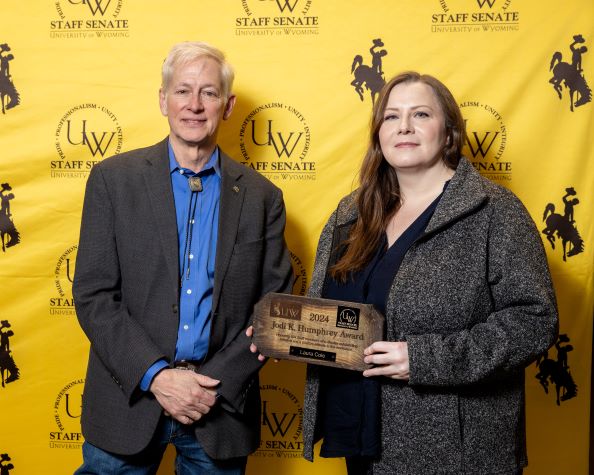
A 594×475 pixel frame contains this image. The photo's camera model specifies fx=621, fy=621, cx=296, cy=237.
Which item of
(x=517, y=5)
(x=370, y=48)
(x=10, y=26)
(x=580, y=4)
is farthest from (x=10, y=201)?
(x=580, y=4)

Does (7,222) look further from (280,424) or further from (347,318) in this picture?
(347,318)

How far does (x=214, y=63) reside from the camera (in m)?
1.70

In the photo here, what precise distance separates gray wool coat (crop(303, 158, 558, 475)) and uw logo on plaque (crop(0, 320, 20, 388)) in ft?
4.97

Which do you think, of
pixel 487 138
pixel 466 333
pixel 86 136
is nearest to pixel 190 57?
pixel 86 136

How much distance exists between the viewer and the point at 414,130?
4.93 feet

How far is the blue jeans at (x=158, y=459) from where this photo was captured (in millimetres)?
1574

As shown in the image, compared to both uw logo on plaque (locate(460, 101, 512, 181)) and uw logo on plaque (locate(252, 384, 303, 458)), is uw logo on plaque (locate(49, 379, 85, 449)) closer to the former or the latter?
uw logo on plaque (locate(252, 384, 303, 458))

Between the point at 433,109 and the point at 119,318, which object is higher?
the point at 433,109

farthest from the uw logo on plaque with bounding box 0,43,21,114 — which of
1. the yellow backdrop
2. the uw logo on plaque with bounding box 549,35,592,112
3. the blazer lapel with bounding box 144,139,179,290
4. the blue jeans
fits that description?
the uw logo on plaque with bounding box 549,35,592,112

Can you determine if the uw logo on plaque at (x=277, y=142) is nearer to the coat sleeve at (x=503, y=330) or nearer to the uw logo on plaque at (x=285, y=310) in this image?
the uw logo on plaque at (x=285, y=310)

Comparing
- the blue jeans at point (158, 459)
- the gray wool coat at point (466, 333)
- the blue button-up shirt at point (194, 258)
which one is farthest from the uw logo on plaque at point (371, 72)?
the blue jeans at point (158, 459)

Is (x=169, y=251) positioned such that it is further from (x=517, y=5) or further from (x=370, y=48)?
(x=517, y=5)

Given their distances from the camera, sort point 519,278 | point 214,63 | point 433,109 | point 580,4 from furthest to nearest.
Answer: point 580,4
point 214,63
point 433,109
point 519,278

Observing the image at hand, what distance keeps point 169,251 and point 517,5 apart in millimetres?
1525
